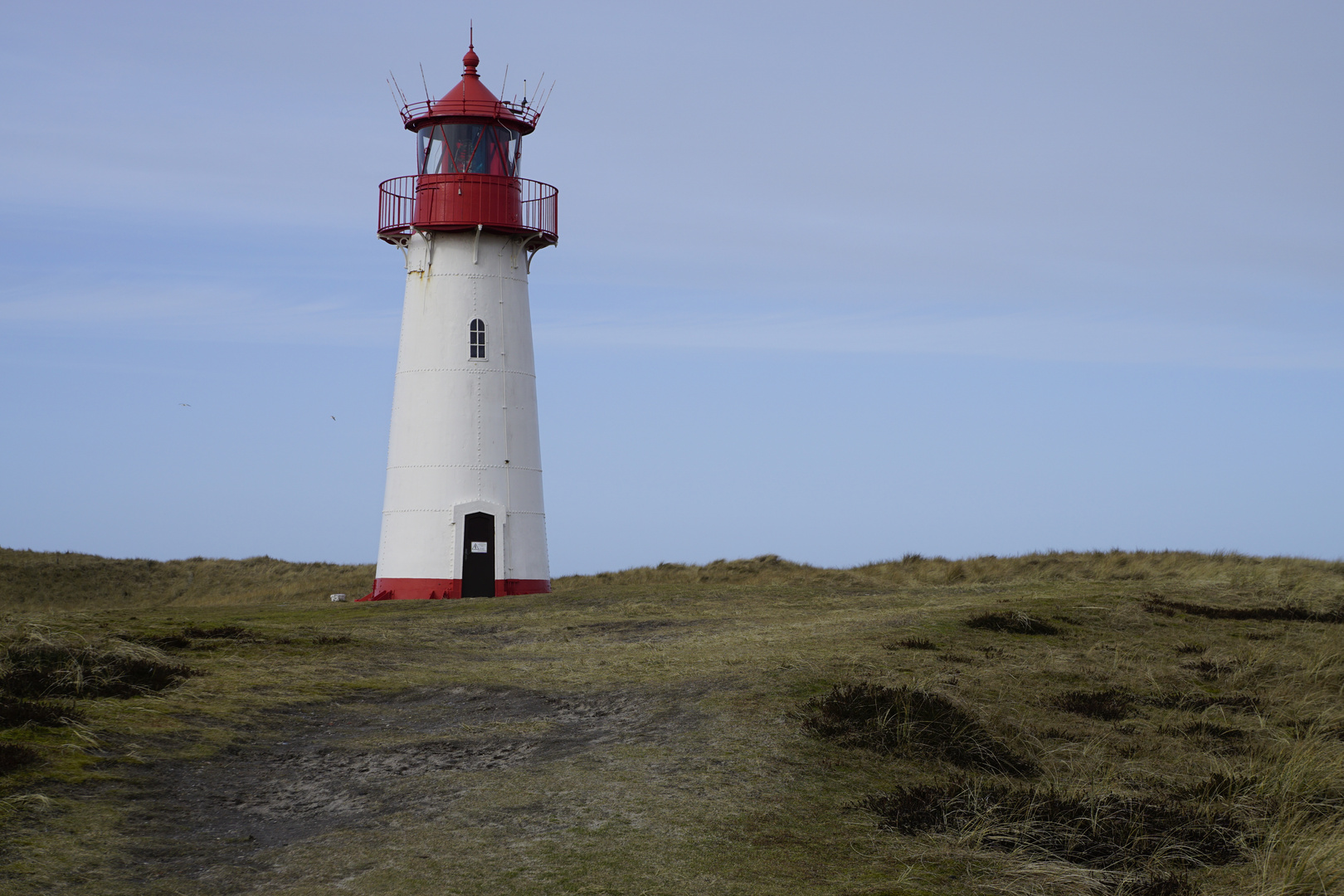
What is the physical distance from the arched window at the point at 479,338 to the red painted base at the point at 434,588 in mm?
5204

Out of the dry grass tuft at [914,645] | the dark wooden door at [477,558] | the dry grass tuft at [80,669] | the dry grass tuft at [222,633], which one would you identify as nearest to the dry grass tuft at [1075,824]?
the dry grass tuft at [914,645]

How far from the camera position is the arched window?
1059 inches

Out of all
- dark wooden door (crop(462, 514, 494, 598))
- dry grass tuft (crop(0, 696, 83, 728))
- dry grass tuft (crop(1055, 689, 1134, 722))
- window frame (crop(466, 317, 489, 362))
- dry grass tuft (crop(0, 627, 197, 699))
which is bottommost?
dry grass tuft (crop(1055, 689, 1134, 722))

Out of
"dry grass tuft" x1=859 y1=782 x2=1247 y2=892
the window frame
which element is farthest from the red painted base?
"dry grass tuft" x1=859 y1=782 x2=1247 y2=892

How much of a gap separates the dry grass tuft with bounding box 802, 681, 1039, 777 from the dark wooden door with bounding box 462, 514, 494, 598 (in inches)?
645

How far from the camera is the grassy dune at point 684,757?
6.92m

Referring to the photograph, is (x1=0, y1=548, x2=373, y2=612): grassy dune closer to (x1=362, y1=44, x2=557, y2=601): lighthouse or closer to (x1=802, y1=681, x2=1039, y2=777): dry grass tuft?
(x1=362, y1=44, x2=557, y2=601): lighthouse

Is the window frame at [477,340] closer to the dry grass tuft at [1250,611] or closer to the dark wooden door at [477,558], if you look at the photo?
the dark wooden door at [477,558]

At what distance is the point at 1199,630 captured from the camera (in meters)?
17.5

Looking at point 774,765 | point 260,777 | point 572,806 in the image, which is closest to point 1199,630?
point 774,765

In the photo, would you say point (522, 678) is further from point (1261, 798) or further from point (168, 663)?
point (1261, 798)

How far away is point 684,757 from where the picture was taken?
9.13 metres

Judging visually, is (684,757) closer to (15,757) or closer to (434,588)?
(15,757)

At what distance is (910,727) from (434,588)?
58.0 ft
